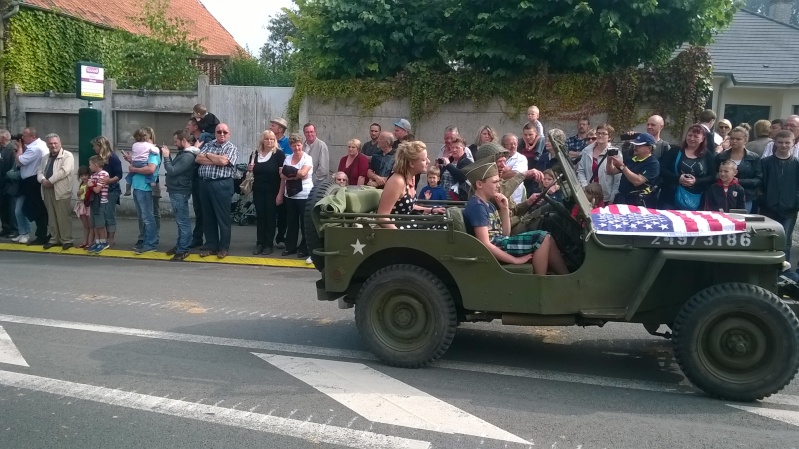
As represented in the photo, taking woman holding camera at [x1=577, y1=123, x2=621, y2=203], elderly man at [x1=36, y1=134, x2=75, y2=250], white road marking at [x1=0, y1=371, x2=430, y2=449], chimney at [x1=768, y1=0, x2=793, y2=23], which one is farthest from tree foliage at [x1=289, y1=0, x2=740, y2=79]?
chimney at [x1=768, y1=0, x2=793, y2=23]

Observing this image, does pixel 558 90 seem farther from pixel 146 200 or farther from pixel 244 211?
pixel 146 200

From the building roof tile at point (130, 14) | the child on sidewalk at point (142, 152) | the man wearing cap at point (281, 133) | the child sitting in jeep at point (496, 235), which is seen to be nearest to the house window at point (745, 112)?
the man wearing cap at point (281, 133)

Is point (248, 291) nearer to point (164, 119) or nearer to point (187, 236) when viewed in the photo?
point (187, 236)

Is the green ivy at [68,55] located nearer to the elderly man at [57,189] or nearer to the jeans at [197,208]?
the elderly man at [57,189]

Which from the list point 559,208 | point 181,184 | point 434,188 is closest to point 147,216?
point 181,184

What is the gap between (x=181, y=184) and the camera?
10.7 meters

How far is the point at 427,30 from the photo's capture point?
40.2 ft

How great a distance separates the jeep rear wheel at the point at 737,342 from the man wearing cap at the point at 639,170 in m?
3.40

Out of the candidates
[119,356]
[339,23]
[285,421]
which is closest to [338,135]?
[339,23]

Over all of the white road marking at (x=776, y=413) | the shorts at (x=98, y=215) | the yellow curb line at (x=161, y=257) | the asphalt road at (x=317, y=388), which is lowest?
the yellow curb line at (x=161, y=257)

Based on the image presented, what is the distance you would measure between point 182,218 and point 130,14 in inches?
528

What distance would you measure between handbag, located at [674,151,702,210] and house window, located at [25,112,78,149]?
12.2 meters

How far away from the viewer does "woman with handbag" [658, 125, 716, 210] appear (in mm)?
8406

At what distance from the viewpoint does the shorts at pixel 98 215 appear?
37.1ft
